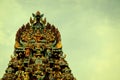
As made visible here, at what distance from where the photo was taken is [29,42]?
21.5 metres

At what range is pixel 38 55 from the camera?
20.8 metres

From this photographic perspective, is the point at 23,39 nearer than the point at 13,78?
No

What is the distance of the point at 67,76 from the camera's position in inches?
792

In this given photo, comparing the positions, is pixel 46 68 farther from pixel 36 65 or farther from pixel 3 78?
pixel 3 78

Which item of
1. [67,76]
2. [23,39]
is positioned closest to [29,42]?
[23,39]

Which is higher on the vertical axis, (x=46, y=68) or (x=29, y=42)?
(x=29, y=42)

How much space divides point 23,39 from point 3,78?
2.87 meters

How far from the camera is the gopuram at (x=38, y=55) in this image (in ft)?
66.0

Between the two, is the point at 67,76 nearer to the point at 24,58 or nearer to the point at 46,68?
the point at 46,68

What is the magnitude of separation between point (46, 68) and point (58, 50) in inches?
57.1

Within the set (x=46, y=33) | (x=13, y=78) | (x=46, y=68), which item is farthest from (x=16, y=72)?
(x=46, y=33)

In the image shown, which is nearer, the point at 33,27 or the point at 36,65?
the point at 36,65

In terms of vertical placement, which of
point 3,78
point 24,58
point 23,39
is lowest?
point 3,78

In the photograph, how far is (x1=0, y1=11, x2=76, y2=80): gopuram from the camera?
20.1m
